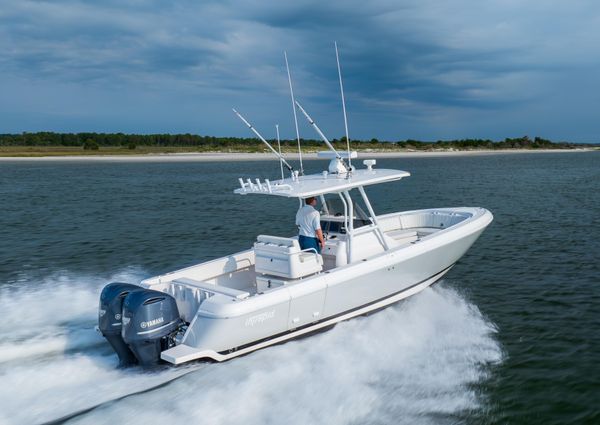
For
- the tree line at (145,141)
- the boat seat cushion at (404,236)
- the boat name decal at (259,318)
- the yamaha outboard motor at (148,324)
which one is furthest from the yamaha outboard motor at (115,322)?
the tree line at (145,141)

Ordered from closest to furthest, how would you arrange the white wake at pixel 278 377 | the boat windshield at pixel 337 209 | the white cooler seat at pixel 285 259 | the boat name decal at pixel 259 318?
1. the white wake at pixel 278 377
2. the boat name decal at pixel 259 318
3. the white cooler seat at pixel 285 259
4. the boat windshield at pixel 337 209

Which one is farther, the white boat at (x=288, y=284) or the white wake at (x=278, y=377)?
the white boat at (x=288, y=284)

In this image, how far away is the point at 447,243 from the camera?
9.16 meters

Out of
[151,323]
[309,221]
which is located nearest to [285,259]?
[309,221]

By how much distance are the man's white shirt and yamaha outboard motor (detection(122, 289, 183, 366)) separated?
8.22 feet

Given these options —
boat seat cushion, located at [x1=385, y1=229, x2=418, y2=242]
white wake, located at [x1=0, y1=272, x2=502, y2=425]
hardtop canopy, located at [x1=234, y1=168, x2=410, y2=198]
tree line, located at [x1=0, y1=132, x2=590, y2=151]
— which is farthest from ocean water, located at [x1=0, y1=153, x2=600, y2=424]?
tree line, located at [x1=0, y1=132, x2=590, y2=151]

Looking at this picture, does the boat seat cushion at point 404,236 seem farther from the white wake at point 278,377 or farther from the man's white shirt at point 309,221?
the man's white shirt at point 309,221

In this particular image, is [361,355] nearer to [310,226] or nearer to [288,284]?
[288,284]

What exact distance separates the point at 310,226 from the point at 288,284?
127 centimetres

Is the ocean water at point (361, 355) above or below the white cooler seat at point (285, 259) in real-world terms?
below

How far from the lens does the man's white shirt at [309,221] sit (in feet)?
26.7

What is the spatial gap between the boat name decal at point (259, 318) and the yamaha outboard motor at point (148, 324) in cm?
91

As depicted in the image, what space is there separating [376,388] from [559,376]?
7.99 feet

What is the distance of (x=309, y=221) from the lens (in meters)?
8.14
